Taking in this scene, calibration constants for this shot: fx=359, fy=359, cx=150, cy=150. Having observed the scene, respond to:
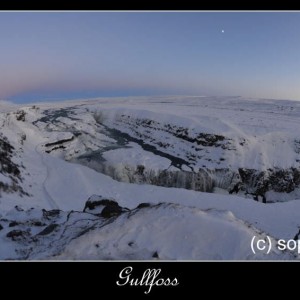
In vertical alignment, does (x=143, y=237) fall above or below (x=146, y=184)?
above

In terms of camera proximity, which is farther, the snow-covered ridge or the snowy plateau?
the snowy plateau

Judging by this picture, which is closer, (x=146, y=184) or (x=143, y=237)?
(x=143, y=237)

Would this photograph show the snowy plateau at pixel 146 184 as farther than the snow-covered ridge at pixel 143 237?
Yes

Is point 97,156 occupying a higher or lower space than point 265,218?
higher

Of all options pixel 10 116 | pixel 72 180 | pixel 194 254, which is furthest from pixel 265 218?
pixel 10 116
